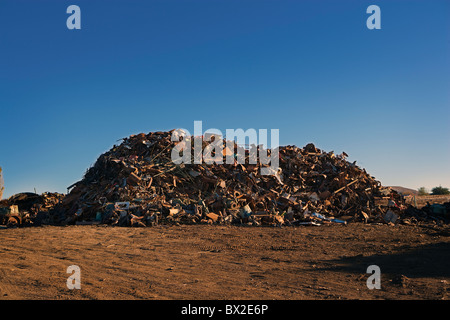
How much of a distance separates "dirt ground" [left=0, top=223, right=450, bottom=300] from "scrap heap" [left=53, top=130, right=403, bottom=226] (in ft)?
4.77

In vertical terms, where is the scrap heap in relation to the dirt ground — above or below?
above

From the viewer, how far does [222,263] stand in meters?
7.34

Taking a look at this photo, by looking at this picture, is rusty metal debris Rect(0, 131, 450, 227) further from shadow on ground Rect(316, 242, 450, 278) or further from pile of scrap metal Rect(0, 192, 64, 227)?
shadow on ground Rect(316, 242, 450, 278)

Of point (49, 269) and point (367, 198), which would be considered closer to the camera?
point (49, 269)

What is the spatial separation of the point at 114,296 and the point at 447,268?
6238mm

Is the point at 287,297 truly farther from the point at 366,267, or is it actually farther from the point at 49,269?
the point at 49,269

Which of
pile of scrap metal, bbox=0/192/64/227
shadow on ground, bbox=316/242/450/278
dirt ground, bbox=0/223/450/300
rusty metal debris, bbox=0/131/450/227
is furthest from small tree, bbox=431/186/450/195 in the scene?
pile of scrap metal, bbox=0/192/64/227

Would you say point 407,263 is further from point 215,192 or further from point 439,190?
point 439,190

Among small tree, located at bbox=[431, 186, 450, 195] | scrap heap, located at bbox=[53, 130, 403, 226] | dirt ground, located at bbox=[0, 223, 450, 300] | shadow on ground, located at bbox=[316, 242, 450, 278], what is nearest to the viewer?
dirt ground, located at bbox=[0, 223, 450, 300]

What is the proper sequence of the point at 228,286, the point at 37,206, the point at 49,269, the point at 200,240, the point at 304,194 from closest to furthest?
1. the point at 228,286
2. the point at 49,269
3. the point at 200,240
4. the point at 304,194
5. the point at 37,206

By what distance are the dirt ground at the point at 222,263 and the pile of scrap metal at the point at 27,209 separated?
353cm

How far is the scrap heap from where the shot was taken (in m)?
13.4
